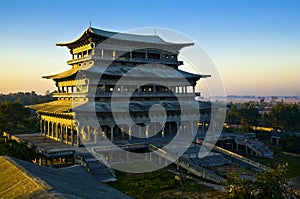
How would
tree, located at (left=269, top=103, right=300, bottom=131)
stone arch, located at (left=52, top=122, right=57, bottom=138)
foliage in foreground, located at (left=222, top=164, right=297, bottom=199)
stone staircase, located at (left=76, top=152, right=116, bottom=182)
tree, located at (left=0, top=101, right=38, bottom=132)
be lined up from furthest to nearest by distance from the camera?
tree, located at (left=269, top=103, right=300, bottom=131) → tree, located at (left=0, top=101, right=38, bottom=132) → stone arch, located at (left=52, top=122, right=57, bottom=138) → stone staircase, located at (left=76, top=152, right=116, bottom=182) → foliage in foreground, located at (left=222, top=164, right=297, bottom=199)

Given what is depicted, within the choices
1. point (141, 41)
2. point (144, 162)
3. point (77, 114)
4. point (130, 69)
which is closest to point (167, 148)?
point (144, 162)

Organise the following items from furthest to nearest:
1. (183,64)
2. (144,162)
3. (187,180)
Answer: (183,64), (144,162), (187,180)

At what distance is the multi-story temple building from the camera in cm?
3778

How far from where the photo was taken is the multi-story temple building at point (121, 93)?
124ft

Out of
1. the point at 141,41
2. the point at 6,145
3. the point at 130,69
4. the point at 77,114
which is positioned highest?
the point at 141,41

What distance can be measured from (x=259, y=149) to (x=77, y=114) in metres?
22.6

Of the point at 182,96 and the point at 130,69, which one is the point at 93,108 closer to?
the point at 130,69

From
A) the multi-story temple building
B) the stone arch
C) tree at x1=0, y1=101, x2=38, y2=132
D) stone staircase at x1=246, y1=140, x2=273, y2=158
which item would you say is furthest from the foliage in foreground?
tree at x1=0, y1=101, x2=38, y2=132

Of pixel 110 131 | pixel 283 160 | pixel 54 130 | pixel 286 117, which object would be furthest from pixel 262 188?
pixel 286 117

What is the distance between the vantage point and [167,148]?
113 ft

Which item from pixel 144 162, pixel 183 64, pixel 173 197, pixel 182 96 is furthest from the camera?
pixel 183 64

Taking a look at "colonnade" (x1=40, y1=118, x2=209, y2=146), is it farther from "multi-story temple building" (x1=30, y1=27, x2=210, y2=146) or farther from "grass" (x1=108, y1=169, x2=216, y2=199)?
"grass" (x1=108, y1=169, x2=216, y2=199)

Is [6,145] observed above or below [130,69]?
below

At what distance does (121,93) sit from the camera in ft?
137
